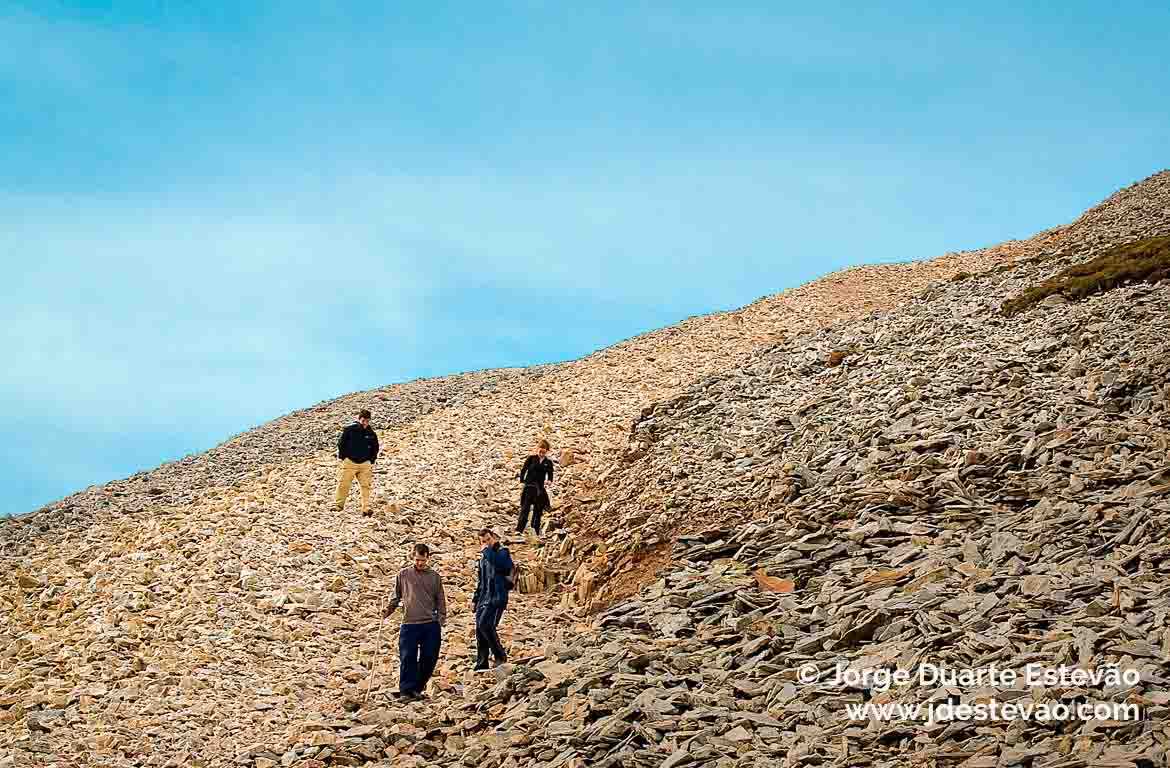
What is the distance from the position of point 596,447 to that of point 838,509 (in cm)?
1104

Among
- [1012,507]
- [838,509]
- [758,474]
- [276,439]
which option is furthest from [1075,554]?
[276,439]

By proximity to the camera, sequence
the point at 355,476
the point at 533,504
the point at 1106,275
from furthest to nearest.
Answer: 1. the point at 1106,275
2. the point at 355,476
3. the point at 533,504

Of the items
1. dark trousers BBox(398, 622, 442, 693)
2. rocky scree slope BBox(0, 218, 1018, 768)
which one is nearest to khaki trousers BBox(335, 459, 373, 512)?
rocky scree slope BBox(0, 218, 1018, 768)

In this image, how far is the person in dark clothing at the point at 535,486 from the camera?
22.5 meters

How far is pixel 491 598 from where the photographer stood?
15844 mm

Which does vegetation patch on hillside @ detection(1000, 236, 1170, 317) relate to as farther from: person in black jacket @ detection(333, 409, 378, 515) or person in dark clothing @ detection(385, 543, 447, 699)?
person in dark clothing @ detection(385, 543, 447, 699)

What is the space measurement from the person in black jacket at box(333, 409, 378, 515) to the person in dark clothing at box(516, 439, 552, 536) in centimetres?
317

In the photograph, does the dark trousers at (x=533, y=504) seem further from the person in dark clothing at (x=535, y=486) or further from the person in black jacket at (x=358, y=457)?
the person in black jacket at (x=358, y=457)

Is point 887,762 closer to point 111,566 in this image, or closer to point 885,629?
point 885,629

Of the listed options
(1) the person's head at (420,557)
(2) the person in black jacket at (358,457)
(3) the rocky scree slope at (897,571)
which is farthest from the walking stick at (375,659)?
(2) the person in black jacket at (358,457)

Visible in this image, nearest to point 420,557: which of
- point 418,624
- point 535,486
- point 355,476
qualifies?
point 418,624

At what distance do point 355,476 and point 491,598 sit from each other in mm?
8190

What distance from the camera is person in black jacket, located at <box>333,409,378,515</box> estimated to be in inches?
897

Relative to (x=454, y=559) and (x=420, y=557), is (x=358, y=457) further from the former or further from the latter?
(x=420, y=557)
